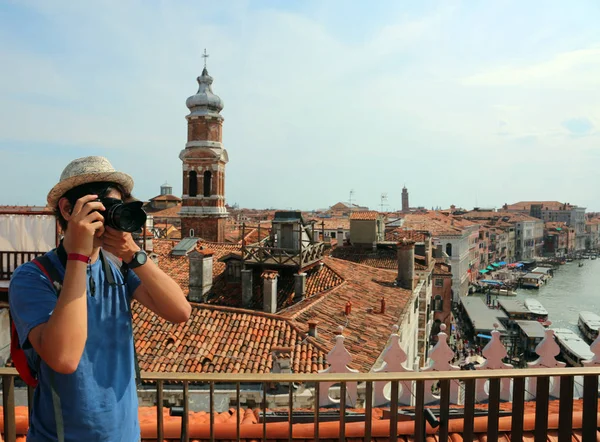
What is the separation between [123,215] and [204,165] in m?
26.2

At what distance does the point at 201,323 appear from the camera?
10.4 metres

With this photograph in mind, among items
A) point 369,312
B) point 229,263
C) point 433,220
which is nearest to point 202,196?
point 229,263

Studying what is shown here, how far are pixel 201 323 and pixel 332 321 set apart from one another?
11.3 feet

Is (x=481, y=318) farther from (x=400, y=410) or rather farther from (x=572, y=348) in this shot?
(x=400, y=410)

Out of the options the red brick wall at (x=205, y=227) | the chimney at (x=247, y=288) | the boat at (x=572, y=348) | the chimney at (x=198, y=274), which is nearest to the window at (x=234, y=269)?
the chimney at (x=198, y=274)

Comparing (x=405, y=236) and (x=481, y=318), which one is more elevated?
(x=405, y=236)

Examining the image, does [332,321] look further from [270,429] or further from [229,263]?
[270,429]

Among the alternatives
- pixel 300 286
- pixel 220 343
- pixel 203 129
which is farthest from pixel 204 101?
pixel 220 343

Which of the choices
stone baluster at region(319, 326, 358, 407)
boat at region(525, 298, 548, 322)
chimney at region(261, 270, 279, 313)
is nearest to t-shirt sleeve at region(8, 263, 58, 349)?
stone baluster at region(319, 326, 358, 407)

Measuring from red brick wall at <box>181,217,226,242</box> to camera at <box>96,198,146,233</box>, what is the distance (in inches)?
1016

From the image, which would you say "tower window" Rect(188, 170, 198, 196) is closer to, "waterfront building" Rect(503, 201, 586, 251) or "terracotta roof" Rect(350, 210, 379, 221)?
"terracotta roof" Rect(350, 210, 379, 221)

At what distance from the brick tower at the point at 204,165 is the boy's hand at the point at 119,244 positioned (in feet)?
83.9

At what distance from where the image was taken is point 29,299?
5.40ft

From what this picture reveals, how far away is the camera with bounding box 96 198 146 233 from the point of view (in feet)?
5.59
